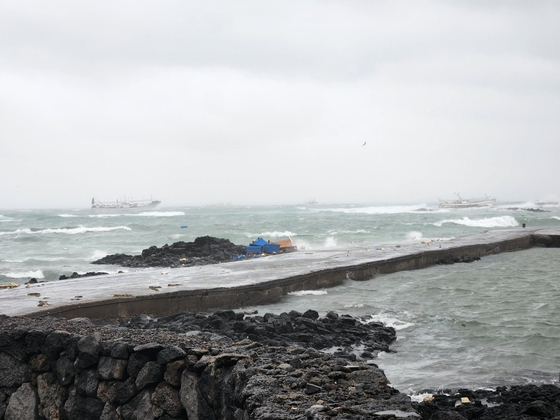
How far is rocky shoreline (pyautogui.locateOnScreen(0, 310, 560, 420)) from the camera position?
4.25 m

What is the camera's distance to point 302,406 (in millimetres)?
4008

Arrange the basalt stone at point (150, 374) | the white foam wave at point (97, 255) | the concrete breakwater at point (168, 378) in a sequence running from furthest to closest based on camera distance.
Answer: the white foam wave at point (97, 255), the basalt stone at point (150, 374), the concrete breakwater at point (168, 378)

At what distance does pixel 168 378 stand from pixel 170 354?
0.29m

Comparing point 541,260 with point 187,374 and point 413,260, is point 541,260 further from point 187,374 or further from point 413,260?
point 187,374

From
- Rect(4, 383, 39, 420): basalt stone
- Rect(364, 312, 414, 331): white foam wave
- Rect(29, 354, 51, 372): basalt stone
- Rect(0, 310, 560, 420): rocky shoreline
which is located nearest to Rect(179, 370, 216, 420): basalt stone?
Rect(0, 310, 560, 420): rocky shoreline

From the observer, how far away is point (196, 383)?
538 centimetres

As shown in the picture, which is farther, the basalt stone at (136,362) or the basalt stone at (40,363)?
the basalt stone at (40,363)

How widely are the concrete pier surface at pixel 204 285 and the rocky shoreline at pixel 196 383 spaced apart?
1.91 metres

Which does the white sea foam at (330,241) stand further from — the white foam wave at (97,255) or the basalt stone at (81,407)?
the basalt stone at (81,407)

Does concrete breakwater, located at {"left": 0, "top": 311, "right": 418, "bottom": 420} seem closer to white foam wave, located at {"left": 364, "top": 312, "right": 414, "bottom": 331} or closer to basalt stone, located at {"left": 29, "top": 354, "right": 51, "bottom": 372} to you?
basalt stone, located at {"left": 29, "top": 354, "right": 51, "bottom": 372}

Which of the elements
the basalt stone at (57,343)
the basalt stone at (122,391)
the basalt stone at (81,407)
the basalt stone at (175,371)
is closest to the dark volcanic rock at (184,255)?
the basalt stone at (57,343)

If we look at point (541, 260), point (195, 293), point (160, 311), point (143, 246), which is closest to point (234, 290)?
point (195, 293)

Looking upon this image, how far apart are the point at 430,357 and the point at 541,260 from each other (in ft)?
51.9

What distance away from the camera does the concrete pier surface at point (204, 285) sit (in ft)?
32.4
